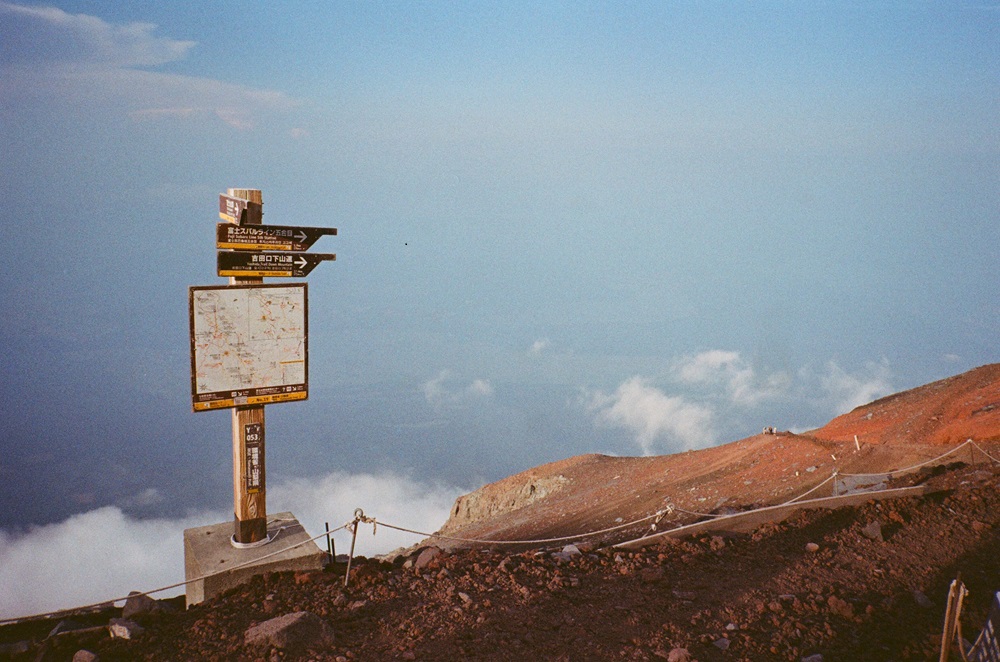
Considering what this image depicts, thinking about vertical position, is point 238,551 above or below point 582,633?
above

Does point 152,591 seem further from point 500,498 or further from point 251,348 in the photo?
point 500,498

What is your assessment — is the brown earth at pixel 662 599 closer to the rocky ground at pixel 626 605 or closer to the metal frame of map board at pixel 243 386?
the rocky ground at pixel 626 605

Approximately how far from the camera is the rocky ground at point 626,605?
5820 mm

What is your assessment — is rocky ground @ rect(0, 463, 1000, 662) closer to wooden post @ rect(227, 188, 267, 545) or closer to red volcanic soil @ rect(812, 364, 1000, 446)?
wooden post @ rect(227, 188, 267, 545)

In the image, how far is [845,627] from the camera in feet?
20.1

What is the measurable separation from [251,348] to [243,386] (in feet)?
1.39

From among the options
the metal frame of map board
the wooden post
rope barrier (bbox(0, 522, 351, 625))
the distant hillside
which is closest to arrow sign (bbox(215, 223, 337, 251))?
the wooden post

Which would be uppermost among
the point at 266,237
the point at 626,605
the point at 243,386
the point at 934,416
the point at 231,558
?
the point at 266,237

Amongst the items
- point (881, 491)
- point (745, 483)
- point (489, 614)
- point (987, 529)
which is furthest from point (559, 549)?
point (745, 483)

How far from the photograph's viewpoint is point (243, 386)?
787 centimetres

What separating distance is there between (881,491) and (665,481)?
311 inches

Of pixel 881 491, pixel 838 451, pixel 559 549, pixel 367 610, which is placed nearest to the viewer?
pixel 367 610

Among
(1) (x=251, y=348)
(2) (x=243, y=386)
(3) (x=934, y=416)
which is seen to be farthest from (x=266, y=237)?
(3) (x=934, y=416)

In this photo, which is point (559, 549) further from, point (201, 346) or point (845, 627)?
point (201, 346)
